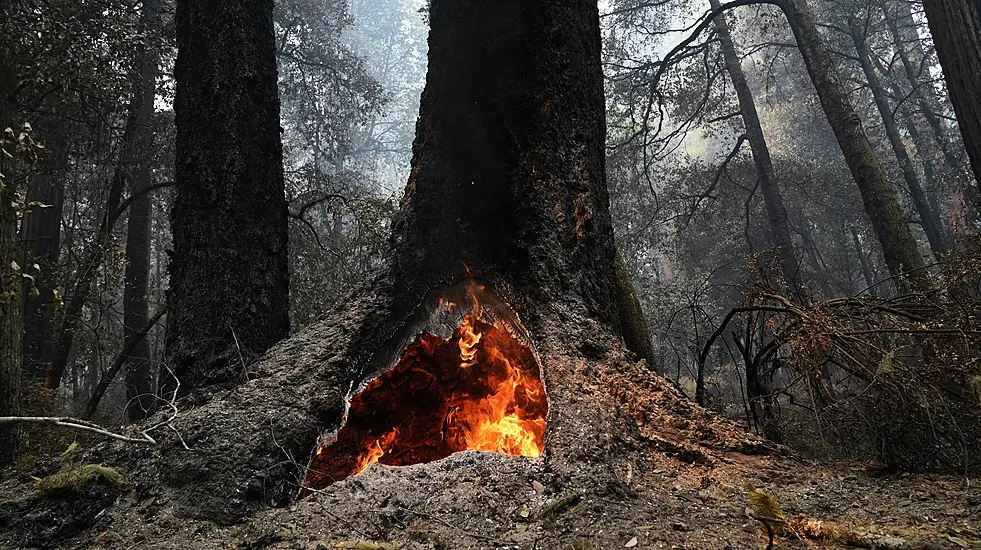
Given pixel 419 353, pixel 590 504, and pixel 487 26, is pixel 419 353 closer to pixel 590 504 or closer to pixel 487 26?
pixel 590 504

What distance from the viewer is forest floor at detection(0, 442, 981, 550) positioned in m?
2.06

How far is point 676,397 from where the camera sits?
3195mm

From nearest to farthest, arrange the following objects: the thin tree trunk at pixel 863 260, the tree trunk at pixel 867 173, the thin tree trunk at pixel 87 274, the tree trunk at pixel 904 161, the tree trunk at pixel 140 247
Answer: the thin tree trunk at pixel 87 274 → the tree trunk at pixel 867 173 → the tree trunk at pixel 140 247 → the tree trunk at pixel 904 161 → the thin tree trunk at pixel 863 260

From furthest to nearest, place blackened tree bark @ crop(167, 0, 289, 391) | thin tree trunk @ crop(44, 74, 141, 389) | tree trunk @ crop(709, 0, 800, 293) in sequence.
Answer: tree trunk @ crop(709, 0, 800, 293) → thin tree trunk @ crop(44, 74, 141, 389) → blackened tree bark @ crop(167, 0, 289, 391)

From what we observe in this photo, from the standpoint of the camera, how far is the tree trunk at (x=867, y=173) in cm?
748

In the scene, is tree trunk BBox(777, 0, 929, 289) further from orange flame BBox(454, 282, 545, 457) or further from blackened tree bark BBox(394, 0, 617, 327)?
orange flame BBox(454, 282, 545, 457)

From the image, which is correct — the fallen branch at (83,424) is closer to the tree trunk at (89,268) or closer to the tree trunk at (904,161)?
the tree trunk at (89,268)

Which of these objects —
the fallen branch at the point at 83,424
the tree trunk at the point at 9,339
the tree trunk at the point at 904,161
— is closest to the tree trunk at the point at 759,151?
the tree trunk at the point at 904,161

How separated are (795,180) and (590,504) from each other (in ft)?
64.3

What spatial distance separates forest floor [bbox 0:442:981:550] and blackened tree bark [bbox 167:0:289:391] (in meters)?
1.21

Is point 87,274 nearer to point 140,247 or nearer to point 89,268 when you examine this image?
point 89,268

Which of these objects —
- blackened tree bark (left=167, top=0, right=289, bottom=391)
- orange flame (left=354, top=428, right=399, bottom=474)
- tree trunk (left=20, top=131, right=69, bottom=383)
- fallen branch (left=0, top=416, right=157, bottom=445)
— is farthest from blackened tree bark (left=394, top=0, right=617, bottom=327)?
tree trunk (left=20, top=131, right=69, bottom=383)

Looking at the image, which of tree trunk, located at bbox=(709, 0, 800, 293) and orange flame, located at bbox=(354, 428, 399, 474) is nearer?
orange flame, located at bbox=(354, 428, 399, 474)

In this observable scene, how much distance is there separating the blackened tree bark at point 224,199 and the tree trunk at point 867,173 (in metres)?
7.24
